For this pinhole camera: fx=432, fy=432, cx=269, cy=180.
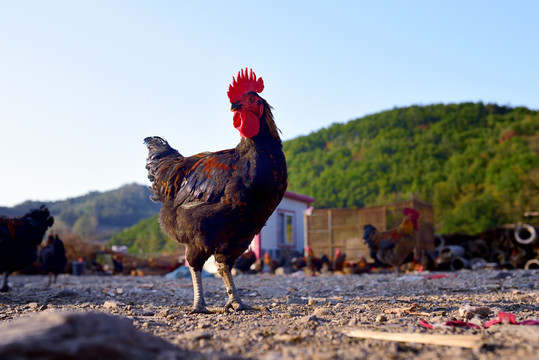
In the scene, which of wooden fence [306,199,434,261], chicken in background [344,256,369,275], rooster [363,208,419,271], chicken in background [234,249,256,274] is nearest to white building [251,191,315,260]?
wooden fence [306,199,434,261]

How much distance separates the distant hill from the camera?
39.0 meters

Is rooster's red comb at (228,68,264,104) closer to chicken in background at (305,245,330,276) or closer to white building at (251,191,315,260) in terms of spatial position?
chicken in background at (305,245,330,276)

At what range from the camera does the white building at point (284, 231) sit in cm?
2167

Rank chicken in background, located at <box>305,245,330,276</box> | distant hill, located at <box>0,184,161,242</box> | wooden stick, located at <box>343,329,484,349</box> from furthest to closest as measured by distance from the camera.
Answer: distant hill, located at <box>0,184,161,242</box>
chicken in background, located at <box>305,245,330,276</box>
wooden stick, located at <box>343,329,484,349</box>

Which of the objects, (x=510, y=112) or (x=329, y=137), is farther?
(x=329, y=137)

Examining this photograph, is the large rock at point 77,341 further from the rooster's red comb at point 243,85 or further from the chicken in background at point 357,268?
the chicken in background at point 357,268

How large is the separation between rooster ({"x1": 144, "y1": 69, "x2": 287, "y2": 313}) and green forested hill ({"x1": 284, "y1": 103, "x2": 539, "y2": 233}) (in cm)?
2448

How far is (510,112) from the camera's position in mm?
45688

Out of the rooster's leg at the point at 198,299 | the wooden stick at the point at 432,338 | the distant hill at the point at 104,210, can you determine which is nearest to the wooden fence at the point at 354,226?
the rooster's leg at the point at 198,299

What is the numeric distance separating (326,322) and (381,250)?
10.1m

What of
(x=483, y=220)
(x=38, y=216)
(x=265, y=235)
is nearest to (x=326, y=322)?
(x=38, y=216)

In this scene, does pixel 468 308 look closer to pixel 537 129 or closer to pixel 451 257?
pixel 451 257

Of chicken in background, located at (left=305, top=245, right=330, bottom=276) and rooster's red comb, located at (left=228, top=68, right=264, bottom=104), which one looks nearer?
rooster's red comb, located at (left=228, top=68, right=264, bottom=104)

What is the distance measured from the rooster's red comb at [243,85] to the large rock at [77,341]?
Answer: 3.22 meters
